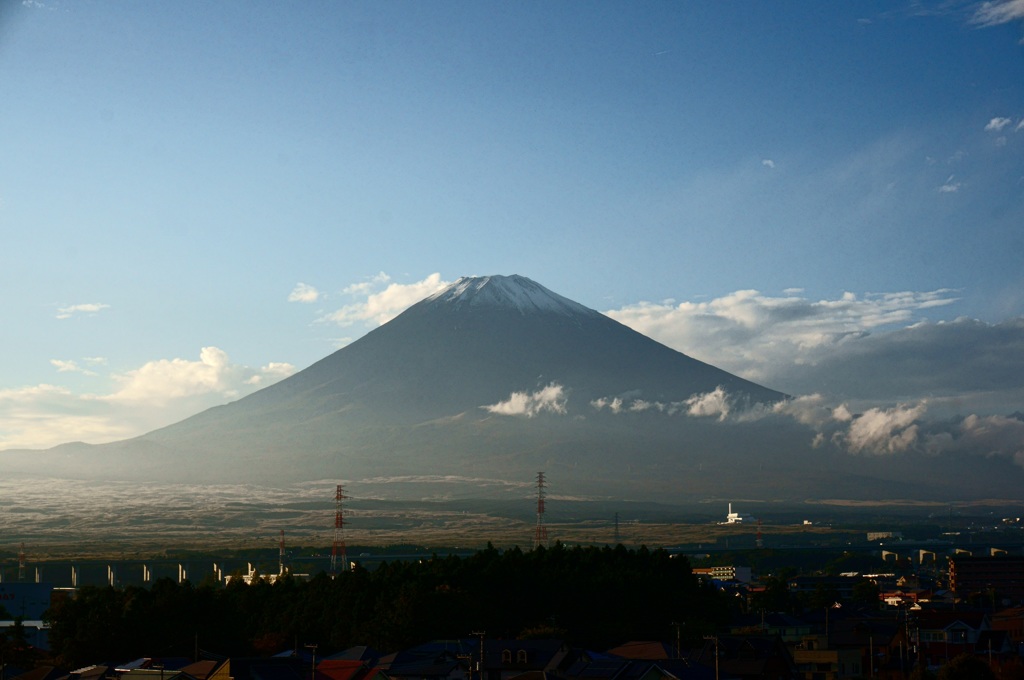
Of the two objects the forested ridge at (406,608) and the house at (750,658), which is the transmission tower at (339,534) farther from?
the house at (750,658)

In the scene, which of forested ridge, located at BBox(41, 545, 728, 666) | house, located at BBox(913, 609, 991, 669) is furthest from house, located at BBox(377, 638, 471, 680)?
house, located at BBox(913, 609, 991, 669)

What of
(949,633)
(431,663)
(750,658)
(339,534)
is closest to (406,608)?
(431,663)

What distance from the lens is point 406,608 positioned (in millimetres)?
65312

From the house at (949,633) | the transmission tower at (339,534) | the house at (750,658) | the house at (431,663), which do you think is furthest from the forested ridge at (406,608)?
the transmission tower at (339,534)

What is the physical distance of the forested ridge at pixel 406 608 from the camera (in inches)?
2472

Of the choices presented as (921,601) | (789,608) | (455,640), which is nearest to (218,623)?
(455,640)

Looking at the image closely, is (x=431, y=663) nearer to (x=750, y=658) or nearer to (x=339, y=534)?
(x=750, y=658)

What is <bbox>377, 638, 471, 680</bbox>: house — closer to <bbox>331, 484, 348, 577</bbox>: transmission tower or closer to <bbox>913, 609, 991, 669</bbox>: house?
<bbox>913, 609, 991, 669</bbox>: house

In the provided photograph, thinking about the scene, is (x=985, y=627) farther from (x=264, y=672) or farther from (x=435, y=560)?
(x=264, y=672)

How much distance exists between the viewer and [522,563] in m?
82.1

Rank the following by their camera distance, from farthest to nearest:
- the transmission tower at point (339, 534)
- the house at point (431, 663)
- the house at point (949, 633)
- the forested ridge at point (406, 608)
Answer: the transmission tower at point (339, 534) < the house at point (949, 633) < the forested ridge at point (406, 608) < the house at point (431, 663)

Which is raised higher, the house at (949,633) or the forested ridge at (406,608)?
the forested ridge at (406,608)

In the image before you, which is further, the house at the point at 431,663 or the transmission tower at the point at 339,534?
the transmission tower at the point at 339,534

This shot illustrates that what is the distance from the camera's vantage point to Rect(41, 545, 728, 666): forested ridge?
206 ft
